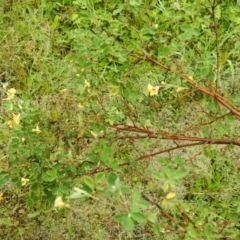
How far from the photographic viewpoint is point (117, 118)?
220cm

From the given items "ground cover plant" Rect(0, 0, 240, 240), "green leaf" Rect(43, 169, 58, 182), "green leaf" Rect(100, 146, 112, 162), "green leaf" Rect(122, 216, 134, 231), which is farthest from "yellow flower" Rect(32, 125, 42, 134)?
"green leaf" Rect(122, 216, 134, 231)

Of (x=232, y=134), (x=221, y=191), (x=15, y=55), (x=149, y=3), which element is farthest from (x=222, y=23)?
(x=15, y=55)

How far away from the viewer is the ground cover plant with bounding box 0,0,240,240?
2047 millimetres

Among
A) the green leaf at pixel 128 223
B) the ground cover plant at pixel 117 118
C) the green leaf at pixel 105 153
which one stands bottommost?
the ground cover plant at pixel 117 118

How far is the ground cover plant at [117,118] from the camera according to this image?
6.72 feet

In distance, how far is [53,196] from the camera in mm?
2055

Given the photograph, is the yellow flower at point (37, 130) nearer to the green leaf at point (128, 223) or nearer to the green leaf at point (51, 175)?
the green leaf at point (51, 175)

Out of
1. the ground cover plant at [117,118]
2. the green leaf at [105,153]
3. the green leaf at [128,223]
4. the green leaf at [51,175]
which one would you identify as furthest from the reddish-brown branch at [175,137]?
the green leaf at [128,223]

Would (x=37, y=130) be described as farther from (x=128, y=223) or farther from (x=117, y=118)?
(x=128, y=223)

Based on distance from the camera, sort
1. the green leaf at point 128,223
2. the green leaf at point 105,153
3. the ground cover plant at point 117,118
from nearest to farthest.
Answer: the green leaf at point 128,223 < the green leaf at point 105,153 < the ground cover plant at point 117,118

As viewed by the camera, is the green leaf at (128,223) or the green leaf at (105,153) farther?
the green leaf at (105,153)

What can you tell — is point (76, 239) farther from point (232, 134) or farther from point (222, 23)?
point (222, 23)

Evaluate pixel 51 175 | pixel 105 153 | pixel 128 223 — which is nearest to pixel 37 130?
pixel 51 175

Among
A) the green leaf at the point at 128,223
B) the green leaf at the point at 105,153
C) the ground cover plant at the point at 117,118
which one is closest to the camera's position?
the green leaf at the point at 128,223
